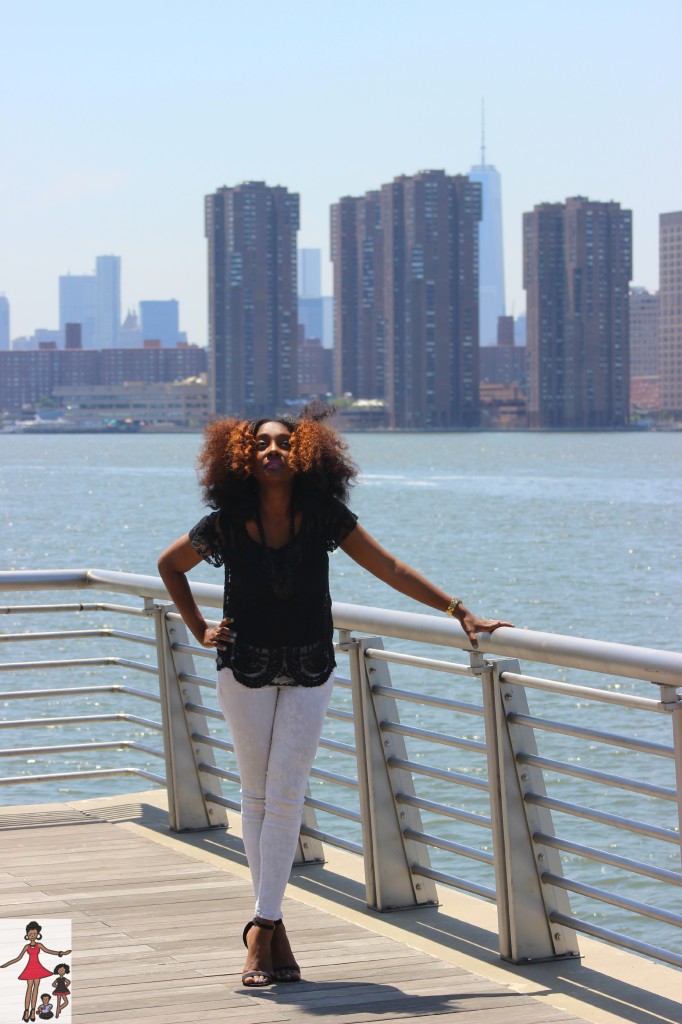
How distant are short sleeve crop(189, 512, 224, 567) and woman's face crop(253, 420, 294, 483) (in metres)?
0.18

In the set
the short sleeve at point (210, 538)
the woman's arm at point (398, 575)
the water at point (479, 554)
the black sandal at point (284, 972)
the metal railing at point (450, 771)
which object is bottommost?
the water at point (479, 554)

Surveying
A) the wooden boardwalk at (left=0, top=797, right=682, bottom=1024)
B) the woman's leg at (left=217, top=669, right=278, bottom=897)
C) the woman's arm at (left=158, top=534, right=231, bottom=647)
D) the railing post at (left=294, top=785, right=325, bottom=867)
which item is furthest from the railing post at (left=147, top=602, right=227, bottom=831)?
the woman's leg at (left=217, top=669, right=278, bottom=897)

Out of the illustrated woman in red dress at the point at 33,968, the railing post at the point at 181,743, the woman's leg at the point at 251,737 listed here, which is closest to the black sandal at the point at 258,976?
the woman's leg at the point at 251,737

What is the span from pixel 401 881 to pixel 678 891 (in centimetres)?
810

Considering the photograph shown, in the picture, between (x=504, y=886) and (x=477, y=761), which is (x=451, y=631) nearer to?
(x=504, y=886)

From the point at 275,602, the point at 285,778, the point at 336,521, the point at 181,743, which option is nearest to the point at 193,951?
the point at 285,778

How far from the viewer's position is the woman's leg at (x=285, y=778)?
4516 mm

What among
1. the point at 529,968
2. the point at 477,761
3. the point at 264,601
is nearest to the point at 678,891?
the point at 477,761

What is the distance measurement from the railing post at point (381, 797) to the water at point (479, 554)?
0.69m

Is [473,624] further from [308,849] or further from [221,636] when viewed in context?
[308,849]

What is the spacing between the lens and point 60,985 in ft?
14.4

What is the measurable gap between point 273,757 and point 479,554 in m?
49.6

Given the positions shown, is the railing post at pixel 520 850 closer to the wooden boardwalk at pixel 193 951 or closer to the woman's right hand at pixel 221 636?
the wooden boardwalk at pixel 193 951

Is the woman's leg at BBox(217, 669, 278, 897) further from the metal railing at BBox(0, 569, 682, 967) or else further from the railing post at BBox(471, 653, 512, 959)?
the railing post at BBox(471, 653, 512, 959)
